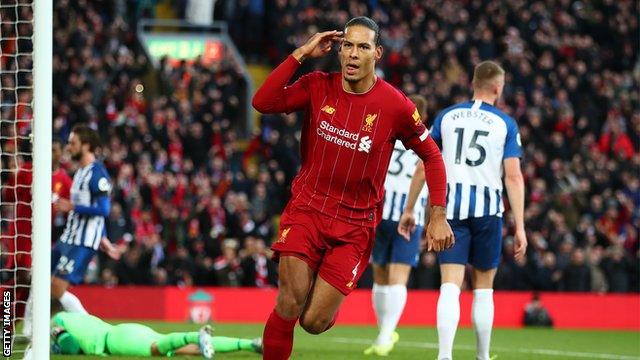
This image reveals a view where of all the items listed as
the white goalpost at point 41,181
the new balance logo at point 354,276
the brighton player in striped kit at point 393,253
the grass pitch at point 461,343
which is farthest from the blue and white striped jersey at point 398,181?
the white goalpost at point 41,181

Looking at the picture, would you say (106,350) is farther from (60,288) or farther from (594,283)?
(594,283)

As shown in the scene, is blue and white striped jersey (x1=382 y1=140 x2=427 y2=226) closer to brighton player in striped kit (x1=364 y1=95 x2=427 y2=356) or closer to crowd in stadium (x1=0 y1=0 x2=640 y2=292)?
brighton player in striped kit (x1=364 y1=95 x2=427 y2=356)

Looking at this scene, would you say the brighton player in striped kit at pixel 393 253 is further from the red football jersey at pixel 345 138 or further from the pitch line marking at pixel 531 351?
the red football jersey at pixel 345 138

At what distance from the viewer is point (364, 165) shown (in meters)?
8.10

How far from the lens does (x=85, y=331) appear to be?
35.7ft

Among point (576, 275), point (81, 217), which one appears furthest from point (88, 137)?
point (576, 275)

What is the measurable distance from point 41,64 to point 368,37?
A: 214 cm

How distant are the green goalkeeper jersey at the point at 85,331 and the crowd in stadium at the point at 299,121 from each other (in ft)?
30.1

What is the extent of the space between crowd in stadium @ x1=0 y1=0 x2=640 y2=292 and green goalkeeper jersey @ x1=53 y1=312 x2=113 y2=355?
9182 millimetres

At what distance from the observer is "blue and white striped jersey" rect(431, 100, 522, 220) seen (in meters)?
10.0

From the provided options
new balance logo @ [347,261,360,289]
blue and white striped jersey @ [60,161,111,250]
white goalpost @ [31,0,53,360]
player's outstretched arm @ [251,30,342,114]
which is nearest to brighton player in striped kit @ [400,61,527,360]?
new balance logo @ [347,261,360,289]

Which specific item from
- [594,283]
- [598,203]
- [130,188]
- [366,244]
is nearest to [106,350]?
[366,244]

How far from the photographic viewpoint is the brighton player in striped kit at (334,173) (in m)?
7.90

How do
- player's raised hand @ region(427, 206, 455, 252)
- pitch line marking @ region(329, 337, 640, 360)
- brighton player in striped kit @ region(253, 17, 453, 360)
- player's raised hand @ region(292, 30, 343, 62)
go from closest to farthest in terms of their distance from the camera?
1. player's raised hand @ region(292, 30, 343, 62)
2. brighton player in striped kit @ region(253, 17, 453, 360)
3. player's raised hand @ region(427, 206, 455, 252)
4. pitch line marking @ region(329, 337, 640, 360)
